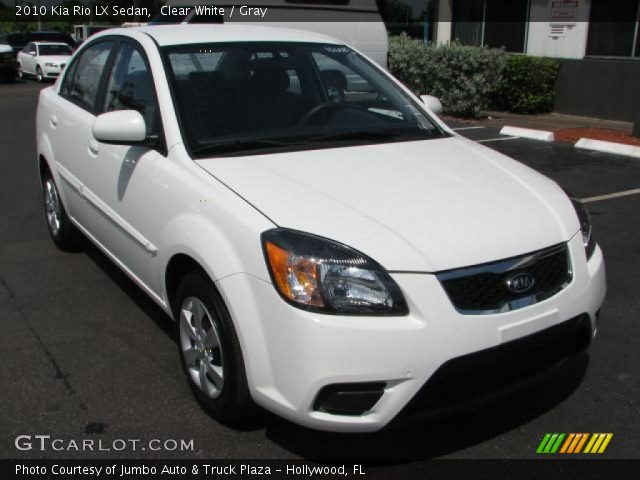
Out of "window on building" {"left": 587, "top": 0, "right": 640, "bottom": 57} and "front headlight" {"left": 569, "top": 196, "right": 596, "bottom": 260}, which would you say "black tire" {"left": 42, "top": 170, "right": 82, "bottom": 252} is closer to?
"front headlight" {"left": 569, "top": 196, "right": 596, "bottom": 260}

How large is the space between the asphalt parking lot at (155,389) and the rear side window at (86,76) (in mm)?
1234

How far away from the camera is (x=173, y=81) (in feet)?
11.7

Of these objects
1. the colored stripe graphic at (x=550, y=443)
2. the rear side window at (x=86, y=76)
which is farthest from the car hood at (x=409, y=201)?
the rear side window at (x=86, y=76)

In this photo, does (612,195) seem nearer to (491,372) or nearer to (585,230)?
(585,230)

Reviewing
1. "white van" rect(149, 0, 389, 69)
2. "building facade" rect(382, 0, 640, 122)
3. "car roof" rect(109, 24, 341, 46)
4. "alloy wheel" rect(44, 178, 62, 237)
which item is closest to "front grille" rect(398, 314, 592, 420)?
"car roof" rect(109, 24, 341, 46)

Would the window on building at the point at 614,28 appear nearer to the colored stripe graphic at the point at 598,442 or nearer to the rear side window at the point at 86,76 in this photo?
the rear side window at the point at 86,76

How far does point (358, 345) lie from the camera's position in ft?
8.04

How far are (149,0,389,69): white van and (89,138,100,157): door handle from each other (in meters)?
5.81

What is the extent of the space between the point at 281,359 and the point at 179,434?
793 mm

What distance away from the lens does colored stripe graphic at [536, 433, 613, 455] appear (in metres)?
2.92

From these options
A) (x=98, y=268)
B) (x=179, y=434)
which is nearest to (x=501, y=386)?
(x=179, y=434)

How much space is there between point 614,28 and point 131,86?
11.5 metres

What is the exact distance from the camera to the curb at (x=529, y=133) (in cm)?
1028

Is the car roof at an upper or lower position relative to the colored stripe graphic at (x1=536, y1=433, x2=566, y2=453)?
upper
